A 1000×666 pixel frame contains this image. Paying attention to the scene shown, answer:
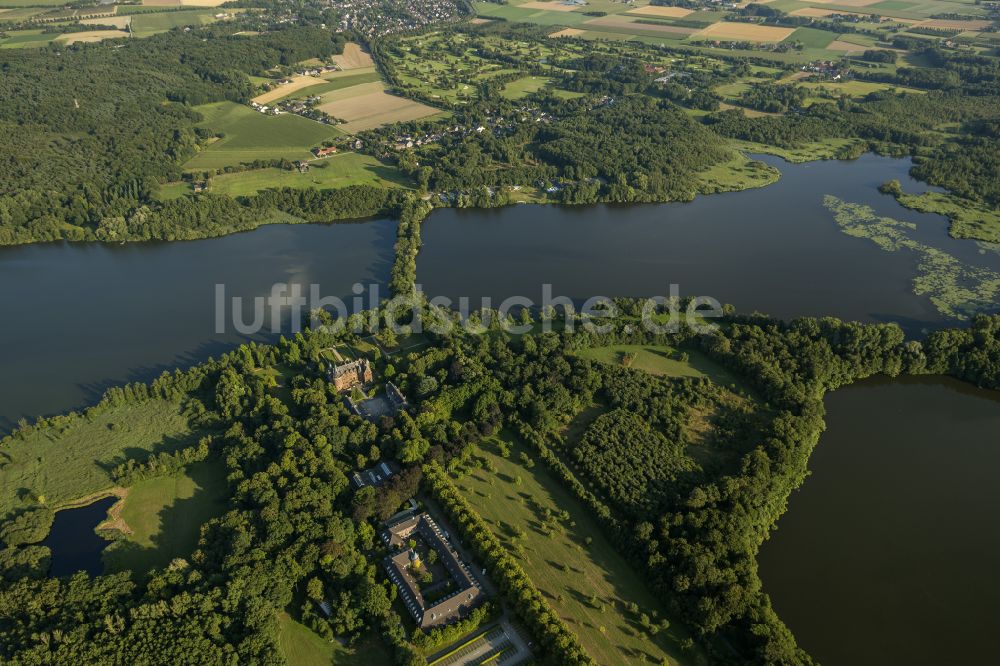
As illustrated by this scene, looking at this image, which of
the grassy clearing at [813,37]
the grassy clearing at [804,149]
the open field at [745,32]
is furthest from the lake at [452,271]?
the open field at [745,32]

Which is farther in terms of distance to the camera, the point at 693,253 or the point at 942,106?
the point at 942,106

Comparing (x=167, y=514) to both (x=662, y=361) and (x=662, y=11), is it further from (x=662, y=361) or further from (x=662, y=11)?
(x=662, y=11)

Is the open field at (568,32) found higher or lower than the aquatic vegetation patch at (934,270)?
higher

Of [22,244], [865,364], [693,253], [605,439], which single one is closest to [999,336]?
[865,364]

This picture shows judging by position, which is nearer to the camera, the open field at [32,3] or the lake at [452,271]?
the lake at [452,271]

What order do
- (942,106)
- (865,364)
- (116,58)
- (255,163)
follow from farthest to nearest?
(116,58) → (942,106) → (255,163) → (865,364)

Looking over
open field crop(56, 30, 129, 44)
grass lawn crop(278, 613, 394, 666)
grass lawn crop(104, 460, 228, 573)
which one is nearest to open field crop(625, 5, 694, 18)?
open field crop(56, 30, 129, 44)

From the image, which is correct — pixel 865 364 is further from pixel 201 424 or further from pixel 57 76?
pixel 57 76

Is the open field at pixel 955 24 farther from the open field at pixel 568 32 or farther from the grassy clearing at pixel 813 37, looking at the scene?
the open field at pixel 568 32
